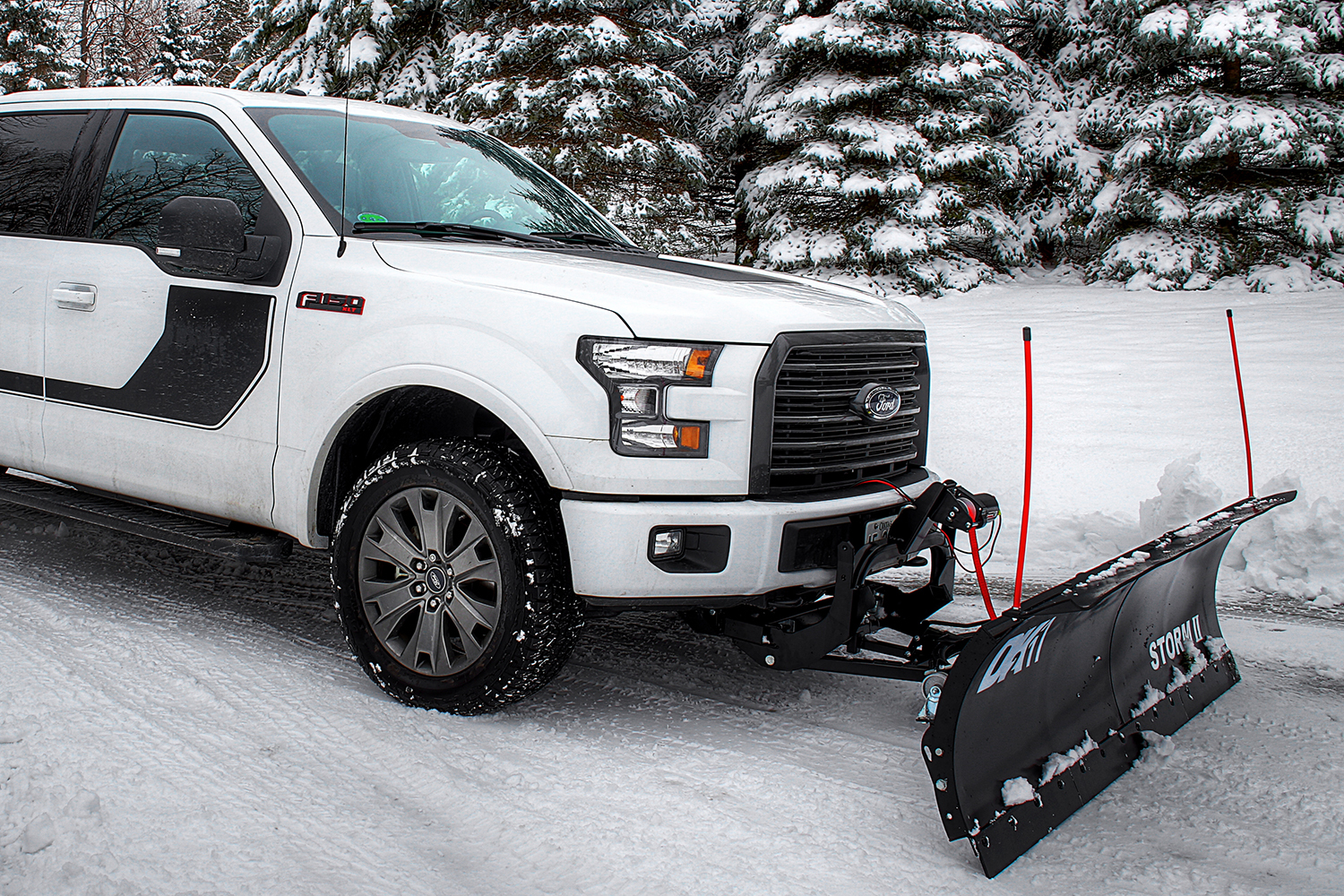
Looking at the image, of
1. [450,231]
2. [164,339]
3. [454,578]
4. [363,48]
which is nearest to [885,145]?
[363,48]

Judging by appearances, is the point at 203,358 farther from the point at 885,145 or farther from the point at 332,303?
the point at 885,145

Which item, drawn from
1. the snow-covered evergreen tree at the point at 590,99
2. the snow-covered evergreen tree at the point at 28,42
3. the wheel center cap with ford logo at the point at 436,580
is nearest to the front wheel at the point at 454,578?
the wheel center cap with ford logo at the point at 436,580

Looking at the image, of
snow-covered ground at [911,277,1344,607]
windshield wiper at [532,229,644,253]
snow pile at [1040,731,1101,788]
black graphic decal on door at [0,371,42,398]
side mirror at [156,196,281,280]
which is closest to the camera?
snow pile at [1040,731,1101,788]

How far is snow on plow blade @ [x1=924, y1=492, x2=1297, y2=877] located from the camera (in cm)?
265

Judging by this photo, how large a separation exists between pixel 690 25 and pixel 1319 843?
1821 cm

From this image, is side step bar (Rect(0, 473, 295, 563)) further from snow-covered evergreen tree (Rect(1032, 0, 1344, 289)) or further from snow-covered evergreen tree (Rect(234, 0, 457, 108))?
snow-covered evergreen tree (Rect(1032, 0, 1344, 289))

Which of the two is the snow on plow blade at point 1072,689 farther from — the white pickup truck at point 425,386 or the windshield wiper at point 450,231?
the windshield wiper at point 450,231

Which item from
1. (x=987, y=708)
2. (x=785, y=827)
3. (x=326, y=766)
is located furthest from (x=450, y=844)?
(x=987, y=708)

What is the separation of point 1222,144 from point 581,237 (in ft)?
41.5

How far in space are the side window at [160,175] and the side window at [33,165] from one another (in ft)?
1.15

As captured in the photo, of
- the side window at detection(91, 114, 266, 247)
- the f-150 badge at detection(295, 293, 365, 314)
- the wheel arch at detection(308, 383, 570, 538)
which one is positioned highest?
the side window at detection(91, 114, 266, 247)

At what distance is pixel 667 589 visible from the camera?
10.4ft

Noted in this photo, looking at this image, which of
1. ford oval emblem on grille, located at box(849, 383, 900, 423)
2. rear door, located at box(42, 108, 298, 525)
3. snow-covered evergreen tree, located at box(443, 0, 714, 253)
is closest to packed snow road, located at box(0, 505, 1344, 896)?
rear door, located at box(42, 108, 298, 525)

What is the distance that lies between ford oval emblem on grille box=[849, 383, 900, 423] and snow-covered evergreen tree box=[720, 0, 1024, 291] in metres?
11.8
